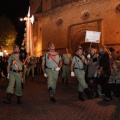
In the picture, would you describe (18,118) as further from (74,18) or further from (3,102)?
(74,18)

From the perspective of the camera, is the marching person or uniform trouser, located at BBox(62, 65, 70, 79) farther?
uniform trouser, located at BBox(62, 65, 70, 79)

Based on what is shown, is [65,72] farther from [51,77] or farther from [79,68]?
[51,77]

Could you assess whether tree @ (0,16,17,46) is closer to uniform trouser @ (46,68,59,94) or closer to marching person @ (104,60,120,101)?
uniform trouser @ (46,68,59,94)

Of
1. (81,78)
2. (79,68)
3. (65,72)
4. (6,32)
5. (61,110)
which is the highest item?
(6,32)

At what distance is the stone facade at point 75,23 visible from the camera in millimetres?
20734

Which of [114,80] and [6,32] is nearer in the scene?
[114,80]

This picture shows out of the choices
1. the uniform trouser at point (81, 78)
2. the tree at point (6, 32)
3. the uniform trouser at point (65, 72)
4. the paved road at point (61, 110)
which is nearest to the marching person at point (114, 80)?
the paved road at point (61, 110)

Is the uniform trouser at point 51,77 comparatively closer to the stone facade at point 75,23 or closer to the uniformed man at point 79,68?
the uniformed man at point 79,68

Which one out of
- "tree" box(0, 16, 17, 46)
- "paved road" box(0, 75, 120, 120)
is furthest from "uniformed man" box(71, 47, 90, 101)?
"tree" box(0, 16, 17, 46)

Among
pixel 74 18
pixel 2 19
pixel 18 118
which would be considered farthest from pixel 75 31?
pixel 2 19

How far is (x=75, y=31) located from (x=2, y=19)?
2437 centimetres

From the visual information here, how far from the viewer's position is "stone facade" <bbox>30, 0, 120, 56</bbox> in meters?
20.7

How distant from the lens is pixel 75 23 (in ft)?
78.4

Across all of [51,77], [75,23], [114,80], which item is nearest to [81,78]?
[51,77]
